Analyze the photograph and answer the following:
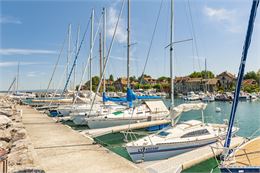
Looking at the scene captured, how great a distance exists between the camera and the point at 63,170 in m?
7.19

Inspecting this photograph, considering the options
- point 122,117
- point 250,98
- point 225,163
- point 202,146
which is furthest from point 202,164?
point 250,98

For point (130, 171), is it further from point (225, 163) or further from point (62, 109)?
point (62, 109)

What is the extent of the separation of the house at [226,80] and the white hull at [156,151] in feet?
352

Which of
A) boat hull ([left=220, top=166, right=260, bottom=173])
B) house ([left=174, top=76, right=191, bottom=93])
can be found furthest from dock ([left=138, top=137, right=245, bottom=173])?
house ([left=174, top=76, right=191, bottom=93])

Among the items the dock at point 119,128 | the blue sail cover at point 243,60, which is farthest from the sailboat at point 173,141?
the dock at point 119,128

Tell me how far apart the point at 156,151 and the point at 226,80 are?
114m

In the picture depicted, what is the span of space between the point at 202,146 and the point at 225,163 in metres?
5.64

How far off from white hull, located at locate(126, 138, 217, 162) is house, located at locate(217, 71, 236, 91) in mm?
107172

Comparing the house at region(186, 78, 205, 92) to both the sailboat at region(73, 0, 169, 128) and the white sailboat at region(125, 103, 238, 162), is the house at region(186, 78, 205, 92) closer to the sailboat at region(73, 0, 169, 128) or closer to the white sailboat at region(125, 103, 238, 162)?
the sailboat at region(73, 0, 169, 128)

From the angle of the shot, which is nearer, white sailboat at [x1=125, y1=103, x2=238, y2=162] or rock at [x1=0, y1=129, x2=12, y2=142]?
rock at [x1=0, y1=129, x2=12, y2=142]

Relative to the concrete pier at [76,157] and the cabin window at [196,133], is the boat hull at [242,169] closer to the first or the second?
the concrete pier at [76,157]

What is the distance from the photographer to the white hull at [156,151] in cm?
1130

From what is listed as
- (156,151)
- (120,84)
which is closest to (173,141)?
(156,151)

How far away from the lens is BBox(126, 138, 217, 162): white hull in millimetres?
11297
